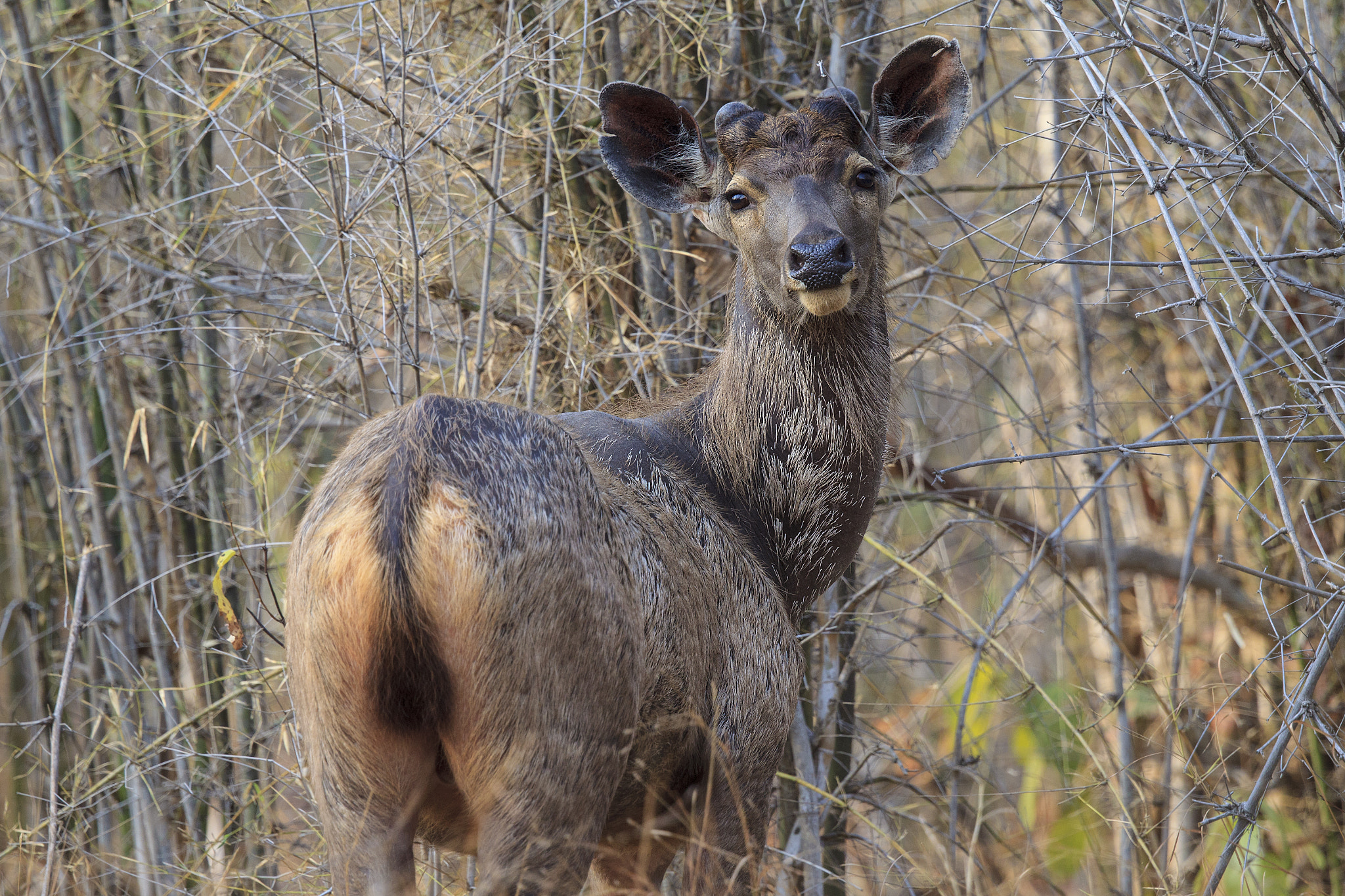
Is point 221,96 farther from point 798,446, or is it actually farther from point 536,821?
point 536,821

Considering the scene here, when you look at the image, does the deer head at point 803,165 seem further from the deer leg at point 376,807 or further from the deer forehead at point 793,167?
the deer leg at point 376,807

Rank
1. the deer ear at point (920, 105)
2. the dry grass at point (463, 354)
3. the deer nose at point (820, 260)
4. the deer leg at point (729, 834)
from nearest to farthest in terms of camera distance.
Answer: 1. the deer leg at point (729, 834)
2. the deer nose at point (820, 260)
3. the deer ear at point (920, 105)
4. the dry grass at point (463, 354)

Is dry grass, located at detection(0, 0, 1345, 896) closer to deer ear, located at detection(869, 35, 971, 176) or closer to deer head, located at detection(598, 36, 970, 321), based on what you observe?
deer ear, located at detection(869, 35, 971, 176)

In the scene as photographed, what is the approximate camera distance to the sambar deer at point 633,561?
2.87m

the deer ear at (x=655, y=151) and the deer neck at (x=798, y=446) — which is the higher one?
the deer ear at (x=655, y=151)

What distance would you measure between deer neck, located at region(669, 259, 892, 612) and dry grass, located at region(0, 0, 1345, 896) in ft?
2.80

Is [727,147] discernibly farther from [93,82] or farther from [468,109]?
[93,82]

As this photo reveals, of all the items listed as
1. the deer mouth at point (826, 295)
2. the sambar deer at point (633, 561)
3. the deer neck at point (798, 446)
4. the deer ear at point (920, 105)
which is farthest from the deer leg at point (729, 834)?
the deer ear at point (920, 105)

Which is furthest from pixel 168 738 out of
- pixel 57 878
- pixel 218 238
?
pixel 218 238

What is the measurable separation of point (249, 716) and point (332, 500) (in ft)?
11.1

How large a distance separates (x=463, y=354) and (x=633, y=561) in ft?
A: 8.03

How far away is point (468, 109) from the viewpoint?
566 cm

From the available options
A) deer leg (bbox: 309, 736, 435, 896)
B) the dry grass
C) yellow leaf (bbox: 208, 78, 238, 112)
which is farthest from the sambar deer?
yellow leaf (bbox: 208, 78, 238, 112)

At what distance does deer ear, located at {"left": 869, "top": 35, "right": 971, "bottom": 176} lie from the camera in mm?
4531
